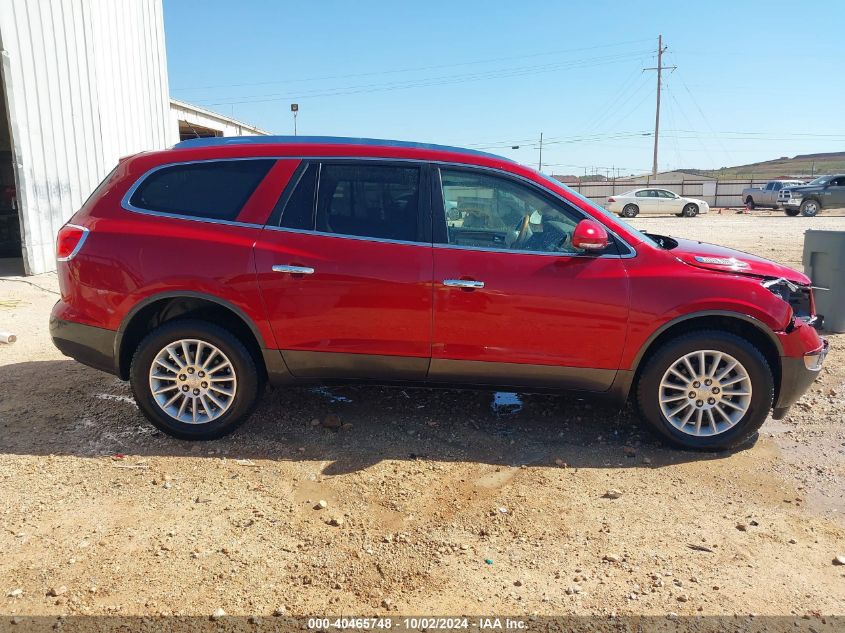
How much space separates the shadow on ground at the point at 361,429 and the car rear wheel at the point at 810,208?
30.6 metres

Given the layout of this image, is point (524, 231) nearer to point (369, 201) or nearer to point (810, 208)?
point (369, 201)

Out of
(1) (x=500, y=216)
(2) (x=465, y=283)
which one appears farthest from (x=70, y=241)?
(1) (x=500, y=216)

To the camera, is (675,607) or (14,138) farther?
(14,138)

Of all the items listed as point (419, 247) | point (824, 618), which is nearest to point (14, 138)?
point (419, 247)

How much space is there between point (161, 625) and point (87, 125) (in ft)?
36.4

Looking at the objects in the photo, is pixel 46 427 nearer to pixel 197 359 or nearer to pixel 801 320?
pixel 197 359

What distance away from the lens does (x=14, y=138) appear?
32.4ft

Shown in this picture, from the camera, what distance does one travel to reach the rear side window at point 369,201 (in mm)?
4125

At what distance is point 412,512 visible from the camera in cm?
347

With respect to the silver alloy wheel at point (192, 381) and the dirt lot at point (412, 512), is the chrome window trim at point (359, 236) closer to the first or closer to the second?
the silver alloy wheel at point (192, 381)

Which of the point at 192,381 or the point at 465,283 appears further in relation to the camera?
the point at 192,381

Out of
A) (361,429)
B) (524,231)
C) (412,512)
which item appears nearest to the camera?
(412,512)

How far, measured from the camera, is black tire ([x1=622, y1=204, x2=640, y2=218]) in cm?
3222

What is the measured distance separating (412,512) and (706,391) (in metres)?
2.11
